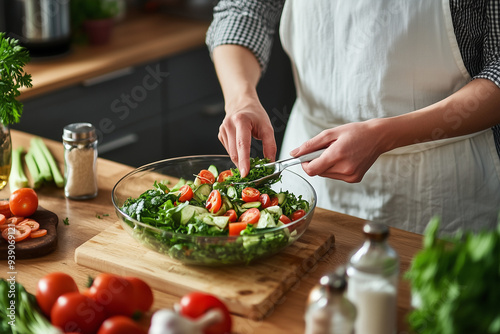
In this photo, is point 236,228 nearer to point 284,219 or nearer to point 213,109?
point 284,219

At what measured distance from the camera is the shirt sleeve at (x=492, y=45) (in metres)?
1.38

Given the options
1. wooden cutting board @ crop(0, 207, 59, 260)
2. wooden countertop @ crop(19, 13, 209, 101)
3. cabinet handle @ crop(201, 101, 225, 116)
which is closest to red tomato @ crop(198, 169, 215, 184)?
wooden cutting board @ crop(0, 207, 59, 260)

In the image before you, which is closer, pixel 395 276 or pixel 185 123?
pixel 395 276

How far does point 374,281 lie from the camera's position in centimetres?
90

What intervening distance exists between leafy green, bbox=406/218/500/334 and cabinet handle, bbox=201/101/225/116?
2.47m

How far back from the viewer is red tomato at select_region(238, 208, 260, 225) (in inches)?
47.1

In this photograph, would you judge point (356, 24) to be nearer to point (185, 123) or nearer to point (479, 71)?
point (479, 71)

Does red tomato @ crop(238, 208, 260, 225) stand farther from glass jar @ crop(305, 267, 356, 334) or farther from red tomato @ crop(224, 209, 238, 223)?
glass jar @ crop(305, 267, 356, 334)

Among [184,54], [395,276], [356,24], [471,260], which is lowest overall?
[184,54]

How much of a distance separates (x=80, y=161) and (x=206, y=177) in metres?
0.32

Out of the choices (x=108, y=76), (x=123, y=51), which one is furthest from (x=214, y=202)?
(x=123, y=51)

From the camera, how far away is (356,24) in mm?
1584

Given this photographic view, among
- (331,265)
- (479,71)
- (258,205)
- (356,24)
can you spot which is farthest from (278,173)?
(479,71)

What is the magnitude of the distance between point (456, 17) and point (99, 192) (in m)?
0.96
